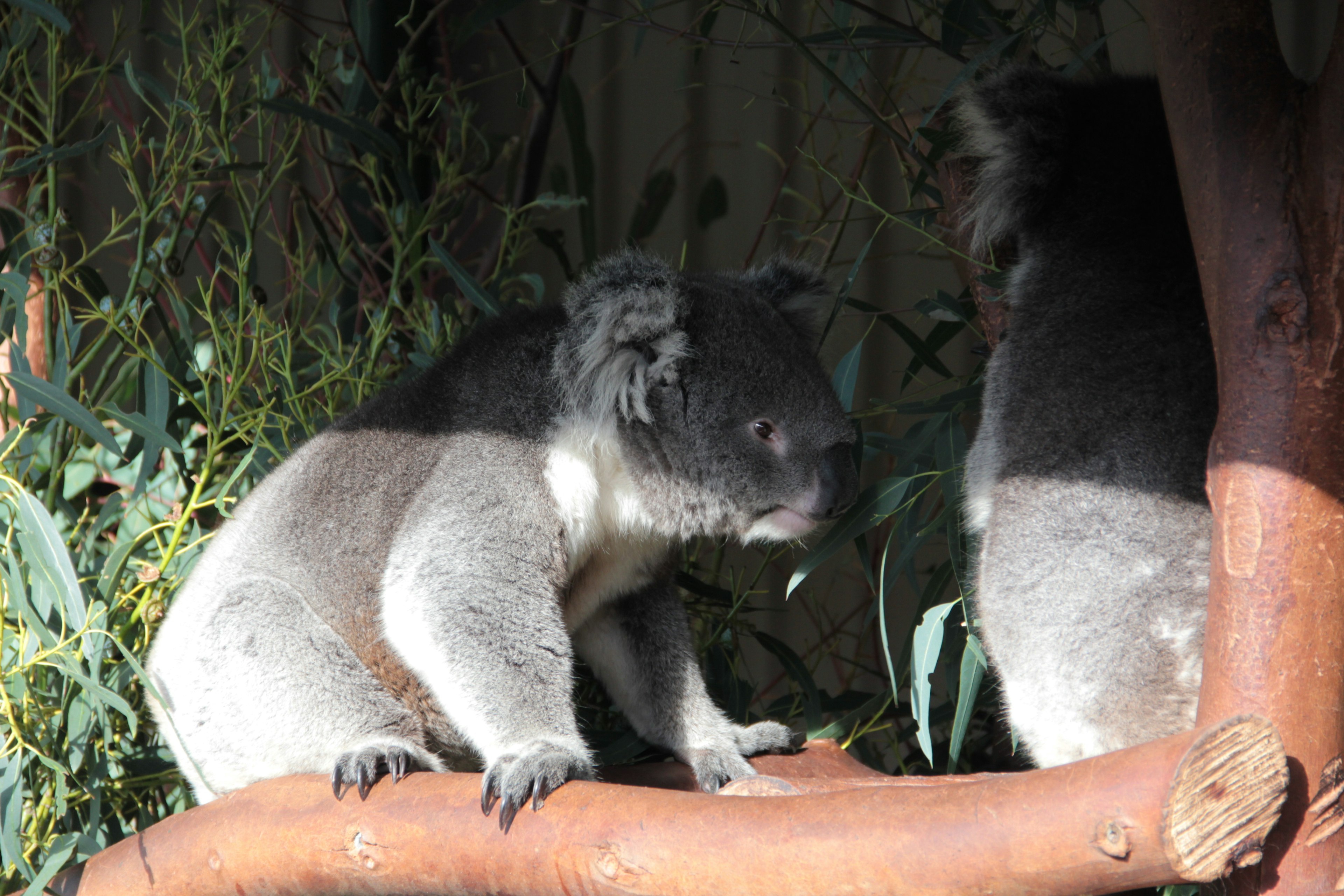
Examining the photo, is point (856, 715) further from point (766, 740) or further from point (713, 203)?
point (713, 203)

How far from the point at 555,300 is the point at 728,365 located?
466 mm

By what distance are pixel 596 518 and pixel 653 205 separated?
1587 mm

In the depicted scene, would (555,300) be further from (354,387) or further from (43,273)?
(43,273)

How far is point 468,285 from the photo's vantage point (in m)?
2.27

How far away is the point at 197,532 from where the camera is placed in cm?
226

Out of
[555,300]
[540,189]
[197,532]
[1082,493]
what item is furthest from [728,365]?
[540,189]

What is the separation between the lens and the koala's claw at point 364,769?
156cm

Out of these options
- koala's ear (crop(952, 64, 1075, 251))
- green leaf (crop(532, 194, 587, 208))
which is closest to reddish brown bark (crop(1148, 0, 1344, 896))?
koala's ear (crop(952, 64, 1075, 251))

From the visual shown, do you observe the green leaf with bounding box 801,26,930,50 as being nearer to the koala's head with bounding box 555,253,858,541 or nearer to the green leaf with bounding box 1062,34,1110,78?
the green leaf with bounding box 1062,34,1110,78

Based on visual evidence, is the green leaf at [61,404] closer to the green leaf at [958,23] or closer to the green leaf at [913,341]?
the green leaf at [913,341]

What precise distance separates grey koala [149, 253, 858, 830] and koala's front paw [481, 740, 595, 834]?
0.06ft

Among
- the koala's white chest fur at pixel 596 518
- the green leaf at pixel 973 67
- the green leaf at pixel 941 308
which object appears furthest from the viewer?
the green leaf at pixel 941 308

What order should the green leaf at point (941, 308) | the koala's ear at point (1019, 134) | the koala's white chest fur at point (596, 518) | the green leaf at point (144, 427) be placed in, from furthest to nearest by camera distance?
the green leaf at point (144, 427), the green leaf at point (941, 308), the koala's white chest fur at point (596, 518), the koala's ear at point (1019, 134)


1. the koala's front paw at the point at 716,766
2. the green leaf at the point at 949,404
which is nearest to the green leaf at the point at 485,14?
the green leaf at the point at 949,404
